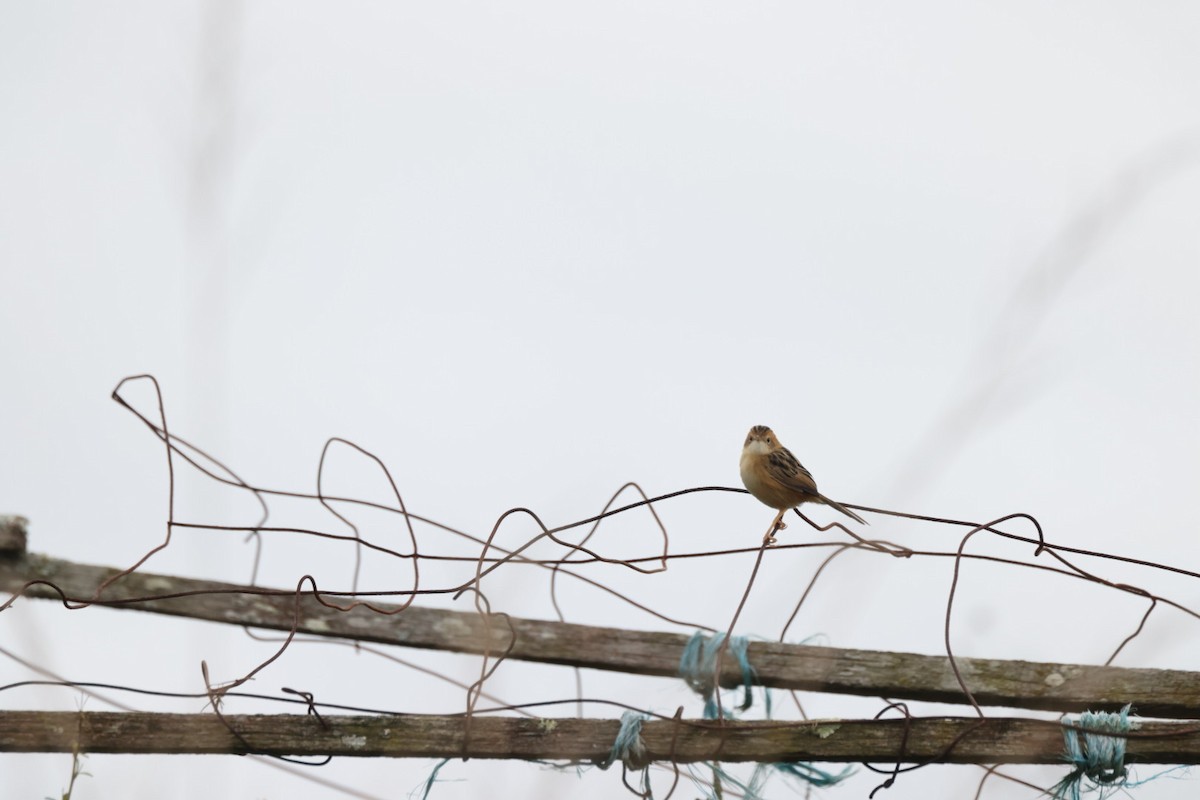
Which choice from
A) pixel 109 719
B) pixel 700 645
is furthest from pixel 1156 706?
pixel 109 719

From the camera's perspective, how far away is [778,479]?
4.00m

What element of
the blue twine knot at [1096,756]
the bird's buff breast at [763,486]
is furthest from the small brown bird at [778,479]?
the blue twine knot at [1096,756]

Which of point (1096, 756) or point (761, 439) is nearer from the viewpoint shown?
point (1096, 756)

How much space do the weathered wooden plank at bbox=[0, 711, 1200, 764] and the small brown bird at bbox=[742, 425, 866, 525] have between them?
1.05 meters

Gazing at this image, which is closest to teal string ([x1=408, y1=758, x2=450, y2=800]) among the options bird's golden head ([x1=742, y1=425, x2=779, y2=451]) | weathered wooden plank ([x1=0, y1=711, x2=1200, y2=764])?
weathered wooden plank ([x1=0, y1=711, x2=1200, y2=764])

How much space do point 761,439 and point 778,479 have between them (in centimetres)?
34

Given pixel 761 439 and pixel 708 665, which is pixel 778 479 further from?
pixel 708 665

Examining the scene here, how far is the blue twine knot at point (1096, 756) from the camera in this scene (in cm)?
283

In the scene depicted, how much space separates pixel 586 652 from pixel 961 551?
1183 millimetres

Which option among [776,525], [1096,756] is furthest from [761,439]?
[1096,756]

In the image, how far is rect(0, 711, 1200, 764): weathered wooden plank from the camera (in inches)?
115

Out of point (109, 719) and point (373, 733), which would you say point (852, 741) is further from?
point (109, 719)

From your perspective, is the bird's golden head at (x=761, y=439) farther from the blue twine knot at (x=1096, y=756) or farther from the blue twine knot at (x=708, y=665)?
the blue twine knot at (x=1096, y=756)

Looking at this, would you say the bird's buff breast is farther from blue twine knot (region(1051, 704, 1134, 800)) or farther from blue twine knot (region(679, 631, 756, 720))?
blue twine knot (region(1051, 704, 1134, 800))
